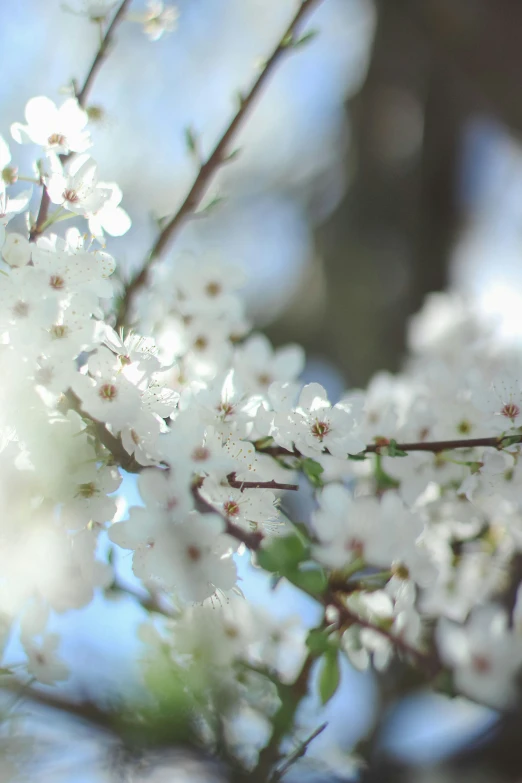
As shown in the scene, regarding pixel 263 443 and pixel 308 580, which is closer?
pixel 308 580

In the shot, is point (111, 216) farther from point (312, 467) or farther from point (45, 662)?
point (45, 662)

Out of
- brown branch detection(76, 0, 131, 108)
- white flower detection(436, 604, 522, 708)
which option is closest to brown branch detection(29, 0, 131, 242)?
brown branch detection(76, 0, 131, 108)

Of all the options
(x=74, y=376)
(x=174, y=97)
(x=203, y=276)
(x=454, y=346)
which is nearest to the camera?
(x=74, y=376)

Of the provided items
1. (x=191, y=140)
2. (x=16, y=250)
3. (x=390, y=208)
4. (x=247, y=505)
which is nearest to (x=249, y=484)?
(x=247, y=505)

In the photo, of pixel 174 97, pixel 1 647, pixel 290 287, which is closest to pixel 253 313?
pixel 290 287

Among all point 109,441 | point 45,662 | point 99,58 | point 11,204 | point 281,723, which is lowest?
point 45,662

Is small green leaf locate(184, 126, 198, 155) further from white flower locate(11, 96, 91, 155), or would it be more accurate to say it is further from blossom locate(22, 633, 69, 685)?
blossom locate(22, 633, 69, 685)

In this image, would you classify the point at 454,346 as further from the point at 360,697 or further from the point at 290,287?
the point at 290,287
